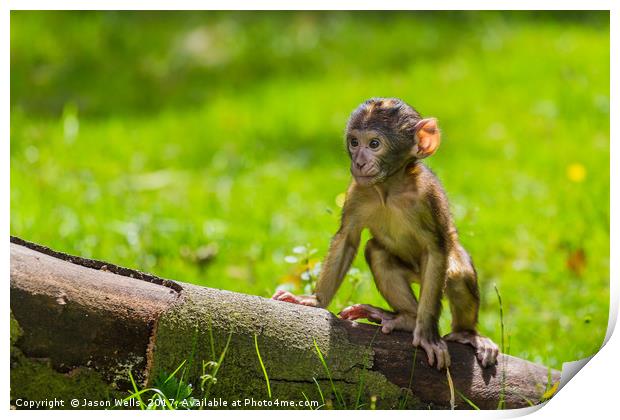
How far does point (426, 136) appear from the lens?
4.57 meters

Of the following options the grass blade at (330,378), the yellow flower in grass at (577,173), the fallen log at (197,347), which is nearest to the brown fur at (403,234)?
the fallen log at (197,347)

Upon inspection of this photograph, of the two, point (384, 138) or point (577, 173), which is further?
point (577, 173)

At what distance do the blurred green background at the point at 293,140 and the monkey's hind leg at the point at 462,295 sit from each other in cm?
69

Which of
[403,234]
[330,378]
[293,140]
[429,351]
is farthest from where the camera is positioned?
[293,140]

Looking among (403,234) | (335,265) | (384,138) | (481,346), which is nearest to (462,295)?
(481,346)

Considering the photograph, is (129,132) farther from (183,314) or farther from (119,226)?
(183,314)

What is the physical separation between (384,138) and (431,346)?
99 cm

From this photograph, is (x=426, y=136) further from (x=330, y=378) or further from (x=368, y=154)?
(x=330, y=378)

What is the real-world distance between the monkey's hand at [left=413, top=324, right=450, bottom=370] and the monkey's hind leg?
274mm

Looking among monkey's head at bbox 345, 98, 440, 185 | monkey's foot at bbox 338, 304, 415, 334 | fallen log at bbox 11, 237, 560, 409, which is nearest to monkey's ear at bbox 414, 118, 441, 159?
monkey's head at bbox 345, 98, 440, 185

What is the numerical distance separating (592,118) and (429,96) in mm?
1454

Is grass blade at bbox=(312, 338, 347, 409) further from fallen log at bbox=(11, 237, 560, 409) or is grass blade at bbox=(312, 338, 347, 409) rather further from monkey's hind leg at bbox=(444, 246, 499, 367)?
monkey's hind leg at bbox=(444, 246, 499, 367)

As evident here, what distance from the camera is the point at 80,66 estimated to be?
8.16 m

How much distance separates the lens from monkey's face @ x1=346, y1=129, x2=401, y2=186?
4.47m
